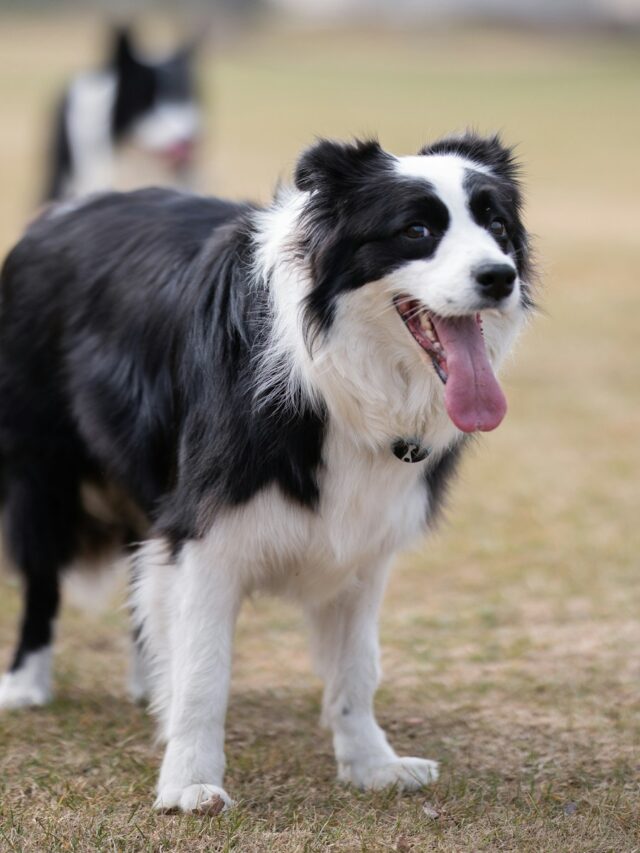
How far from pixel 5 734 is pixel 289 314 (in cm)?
176

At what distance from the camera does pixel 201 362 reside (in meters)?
3.60

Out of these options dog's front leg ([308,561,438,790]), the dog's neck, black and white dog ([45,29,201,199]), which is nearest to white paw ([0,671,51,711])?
dog's front leg ([308,561,438,790])

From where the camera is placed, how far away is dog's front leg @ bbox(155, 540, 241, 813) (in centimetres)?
351

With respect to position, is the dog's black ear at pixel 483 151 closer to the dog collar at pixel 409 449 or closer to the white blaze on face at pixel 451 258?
the white blaze on face at pixel 451 258

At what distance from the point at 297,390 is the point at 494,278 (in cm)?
62

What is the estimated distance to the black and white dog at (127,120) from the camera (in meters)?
7.97

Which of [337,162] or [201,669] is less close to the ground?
[337,162]

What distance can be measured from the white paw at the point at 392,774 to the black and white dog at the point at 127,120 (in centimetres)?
504

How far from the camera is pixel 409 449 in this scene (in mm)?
3439

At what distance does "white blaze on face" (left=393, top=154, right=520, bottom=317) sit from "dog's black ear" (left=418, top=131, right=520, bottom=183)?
0.25m

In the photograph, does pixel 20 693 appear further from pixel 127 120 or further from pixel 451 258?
pixel 127 120

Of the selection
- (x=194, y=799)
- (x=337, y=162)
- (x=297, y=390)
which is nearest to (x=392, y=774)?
(x=194, y=799)

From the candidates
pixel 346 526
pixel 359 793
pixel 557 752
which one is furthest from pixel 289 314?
pixel 557 752

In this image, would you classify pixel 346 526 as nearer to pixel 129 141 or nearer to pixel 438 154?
pixel 438 154
